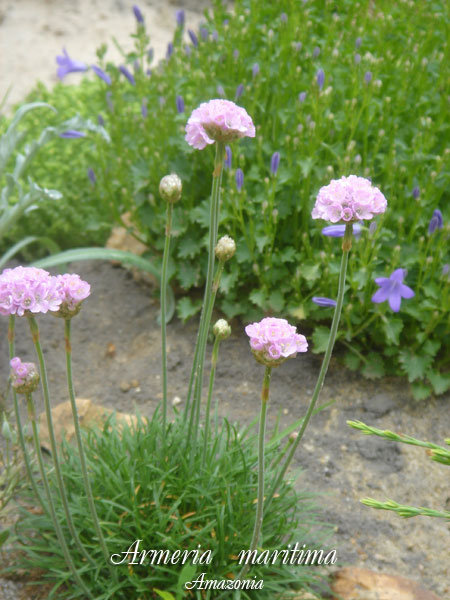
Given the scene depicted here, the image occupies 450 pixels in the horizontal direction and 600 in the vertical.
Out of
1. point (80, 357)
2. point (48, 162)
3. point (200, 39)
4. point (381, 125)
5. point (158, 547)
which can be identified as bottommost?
point (80, 357)

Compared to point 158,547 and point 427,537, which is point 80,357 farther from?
point 427,537

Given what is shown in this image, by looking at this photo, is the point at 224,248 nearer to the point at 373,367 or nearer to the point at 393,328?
the point at 393,328

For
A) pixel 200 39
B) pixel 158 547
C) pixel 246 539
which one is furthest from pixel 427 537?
pixel 200 39

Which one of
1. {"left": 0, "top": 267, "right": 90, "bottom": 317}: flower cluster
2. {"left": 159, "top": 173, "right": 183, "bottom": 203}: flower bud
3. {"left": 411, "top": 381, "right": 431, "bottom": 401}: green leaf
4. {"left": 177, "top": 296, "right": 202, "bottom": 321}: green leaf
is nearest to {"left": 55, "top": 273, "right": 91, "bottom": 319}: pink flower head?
{"left": 0, "top": 267, "right": 90, "bottom": 317}: flower cluster

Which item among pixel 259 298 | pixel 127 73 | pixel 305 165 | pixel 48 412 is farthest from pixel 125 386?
pixel 127 73

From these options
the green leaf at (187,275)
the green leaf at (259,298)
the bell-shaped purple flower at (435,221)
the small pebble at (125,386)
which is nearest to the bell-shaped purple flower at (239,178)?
the green leaf at (259,298)

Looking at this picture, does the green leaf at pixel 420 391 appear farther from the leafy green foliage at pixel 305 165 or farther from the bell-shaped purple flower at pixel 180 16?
the bell-shaped purple flower at pixel 180 16
